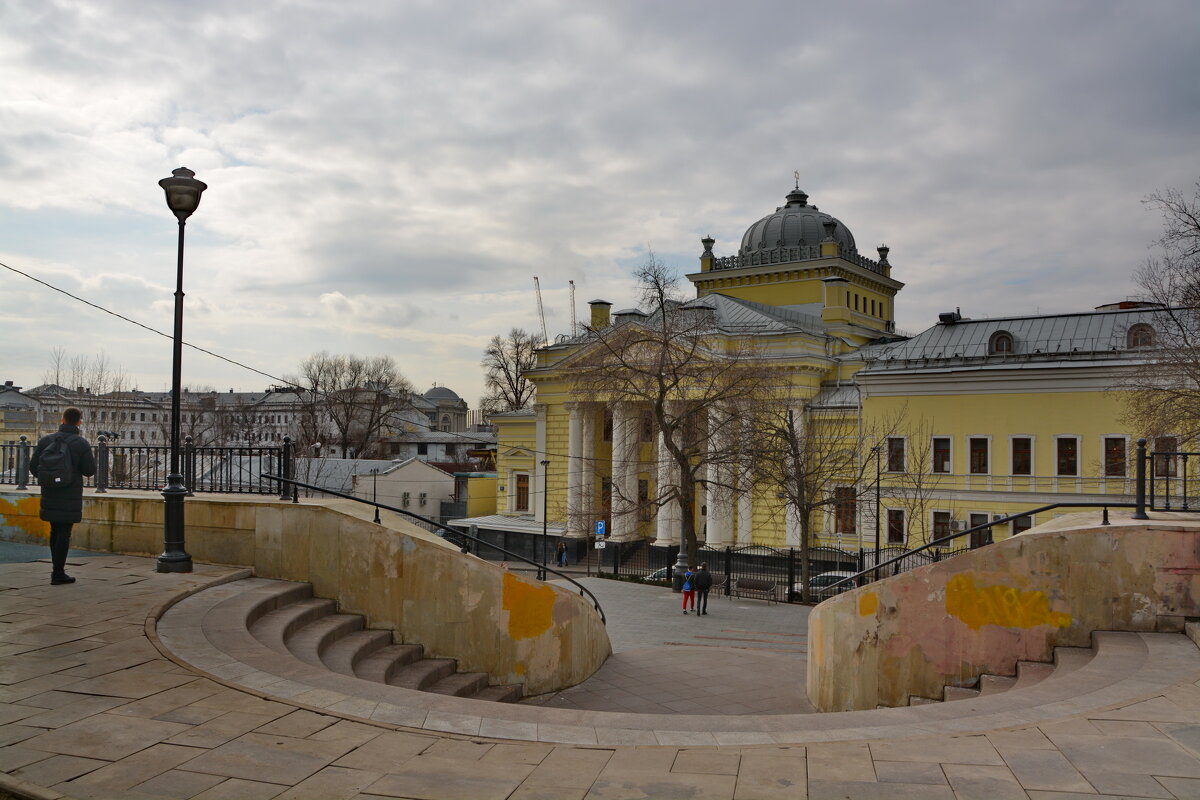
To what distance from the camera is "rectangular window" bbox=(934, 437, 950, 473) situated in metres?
34.4

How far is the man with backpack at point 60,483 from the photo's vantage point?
8.48m

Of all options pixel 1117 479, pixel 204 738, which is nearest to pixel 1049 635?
pixel 204 738

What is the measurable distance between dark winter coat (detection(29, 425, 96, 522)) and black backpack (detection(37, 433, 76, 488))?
0.10ft

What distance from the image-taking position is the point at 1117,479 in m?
30.0

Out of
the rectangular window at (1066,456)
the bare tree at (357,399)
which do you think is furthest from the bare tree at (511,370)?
the rectangular window at (1066,456)

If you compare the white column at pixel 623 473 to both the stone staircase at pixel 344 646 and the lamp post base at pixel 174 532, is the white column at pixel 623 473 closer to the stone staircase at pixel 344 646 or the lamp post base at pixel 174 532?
the lamp post base at pixel 174 532

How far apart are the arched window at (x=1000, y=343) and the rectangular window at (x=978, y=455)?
12.3 feet

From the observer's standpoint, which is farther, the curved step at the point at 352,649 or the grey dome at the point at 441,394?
the grey dome at the point at 441,394

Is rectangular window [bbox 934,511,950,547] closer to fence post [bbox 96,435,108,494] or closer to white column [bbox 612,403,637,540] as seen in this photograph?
white column [bbox 612,403,637,540]

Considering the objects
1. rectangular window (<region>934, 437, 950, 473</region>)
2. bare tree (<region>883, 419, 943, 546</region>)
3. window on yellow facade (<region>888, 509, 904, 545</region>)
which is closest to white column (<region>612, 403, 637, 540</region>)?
window on yellow facade (<region>888, 509, 904, 545</region>)

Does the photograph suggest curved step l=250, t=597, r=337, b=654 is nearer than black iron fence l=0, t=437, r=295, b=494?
Yes

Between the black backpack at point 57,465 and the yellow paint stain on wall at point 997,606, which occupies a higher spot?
the black backpack at point 57,465

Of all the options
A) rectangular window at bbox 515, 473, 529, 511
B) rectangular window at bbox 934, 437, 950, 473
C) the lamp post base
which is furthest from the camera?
rectangular window at bbox 515, 473, 529, 511

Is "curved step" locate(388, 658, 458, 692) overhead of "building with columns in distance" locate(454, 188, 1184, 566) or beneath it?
beneath
